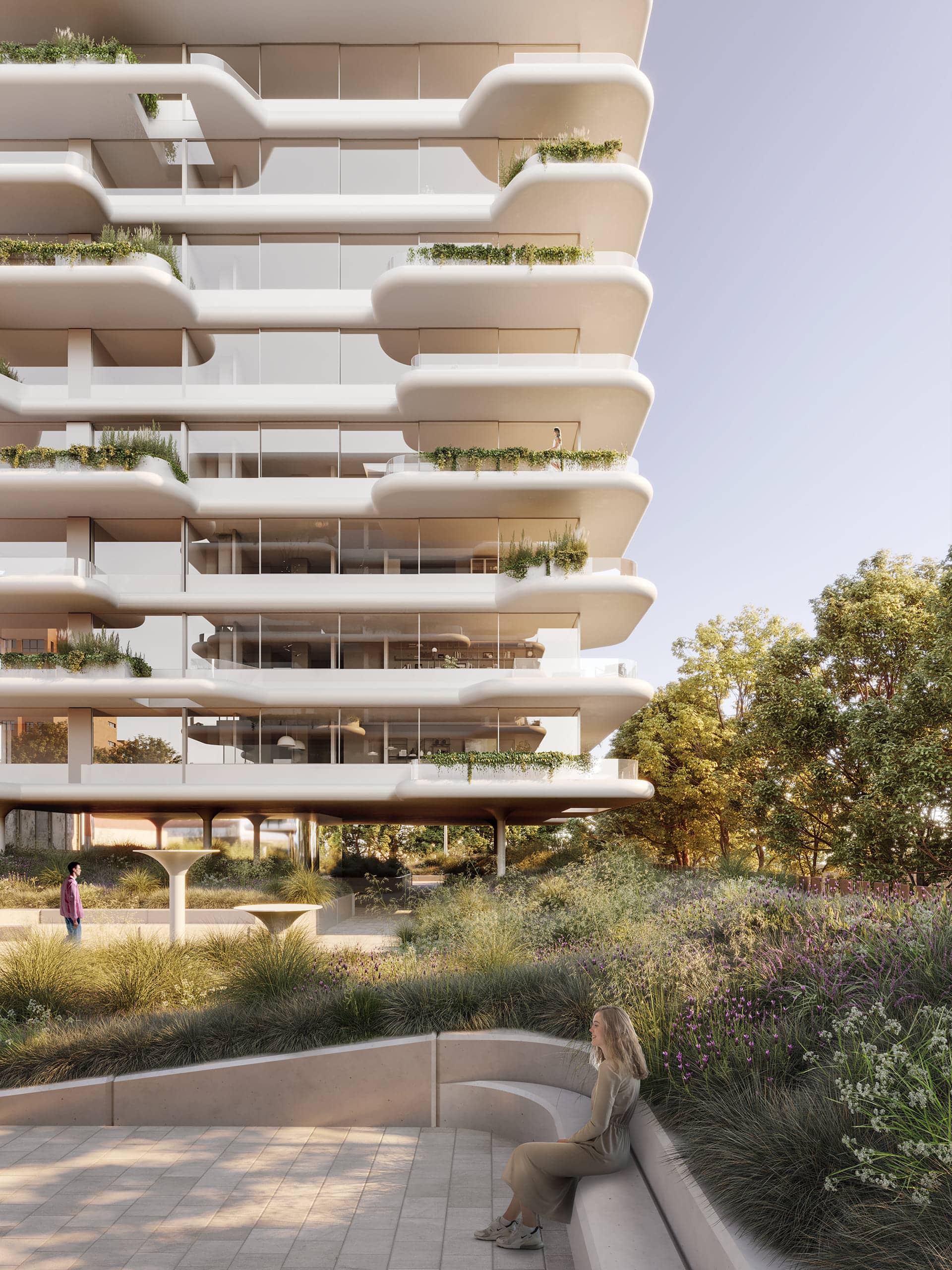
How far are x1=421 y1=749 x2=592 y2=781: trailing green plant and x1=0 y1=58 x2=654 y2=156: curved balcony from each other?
18750 millimetres

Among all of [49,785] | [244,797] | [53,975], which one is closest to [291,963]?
[53,975]

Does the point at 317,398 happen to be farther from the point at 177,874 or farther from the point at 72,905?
the point at 177,874

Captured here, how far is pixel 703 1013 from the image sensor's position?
604 cm

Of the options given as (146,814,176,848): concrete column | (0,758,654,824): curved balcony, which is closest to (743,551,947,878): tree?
(0,758,654,824): curved balcony

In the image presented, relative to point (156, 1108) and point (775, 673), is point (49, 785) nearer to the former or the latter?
point (156, 1108)

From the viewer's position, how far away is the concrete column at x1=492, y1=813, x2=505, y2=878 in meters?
25.1

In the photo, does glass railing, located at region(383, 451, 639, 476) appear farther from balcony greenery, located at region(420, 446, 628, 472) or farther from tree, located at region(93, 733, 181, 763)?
tree, located at region(93, 733, 181, 763)

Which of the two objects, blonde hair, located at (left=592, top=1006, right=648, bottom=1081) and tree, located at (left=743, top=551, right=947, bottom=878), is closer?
blonde hair, located at (left=592, top=1006, right=648, bottom=1081)

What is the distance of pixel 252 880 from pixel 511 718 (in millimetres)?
8572

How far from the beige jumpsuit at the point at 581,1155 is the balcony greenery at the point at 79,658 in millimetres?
22078

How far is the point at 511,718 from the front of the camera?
84.4ft

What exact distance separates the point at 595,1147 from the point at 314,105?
29.6 m

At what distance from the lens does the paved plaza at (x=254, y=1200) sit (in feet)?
17.6

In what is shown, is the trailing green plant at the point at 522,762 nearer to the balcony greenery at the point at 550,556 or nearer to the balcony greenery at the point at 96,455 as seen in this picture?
the balcony greenery at the point at 550,556
